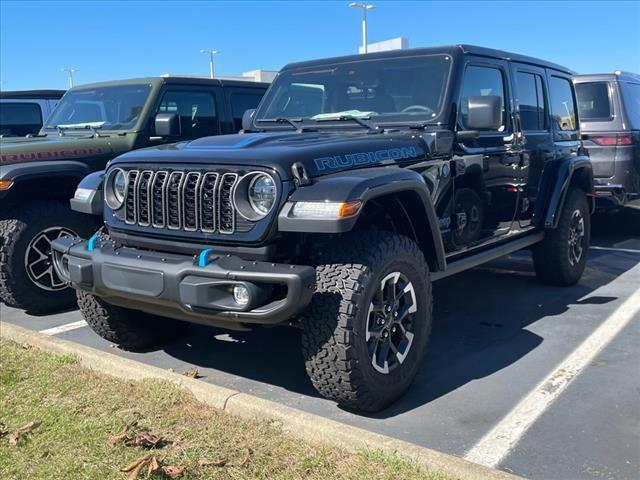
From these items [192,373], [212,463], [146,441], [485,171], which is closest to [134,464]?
[146,441]

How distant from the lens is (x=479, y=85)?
15.4ft

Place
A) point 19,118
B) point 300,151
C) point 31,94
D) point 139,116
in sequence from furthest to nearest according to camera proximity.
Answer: point 31,94
point 19,118
point 139,116
point 300,151

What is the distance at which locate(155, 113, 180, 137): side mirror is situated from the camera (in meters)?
5.81

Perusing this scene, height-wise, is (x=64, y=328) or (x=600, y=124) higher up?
(x=600, y=124)

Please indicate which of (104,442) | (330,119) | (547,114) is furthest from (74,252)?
(547,114)

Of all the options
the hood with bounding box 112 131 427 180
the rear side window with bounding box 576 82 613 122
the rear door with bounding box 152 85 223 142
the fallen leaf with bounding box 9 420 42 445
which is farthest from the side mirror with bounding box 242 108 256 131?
the rear side window with bounding box 576 82 613 122

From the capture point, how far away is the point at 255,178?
322cm

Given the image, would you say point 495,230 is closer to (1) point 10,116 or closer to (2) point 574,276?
(2) point 574,276

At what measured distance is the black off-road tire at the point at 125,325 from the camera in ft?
13.5

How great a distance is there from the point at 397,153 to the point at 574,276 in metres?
3.09

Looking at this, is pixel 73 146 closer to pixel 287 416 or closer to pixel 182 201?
pixel 182 201

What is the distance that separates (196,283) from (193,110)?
3.98 m

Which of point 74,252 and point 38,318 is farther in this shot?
point 38,318

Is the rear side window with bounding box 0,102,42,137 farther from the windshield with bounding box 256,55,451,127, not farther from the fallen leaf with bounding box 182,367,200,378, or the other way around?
the fallen leaf with bounding box 182,367,200,378
